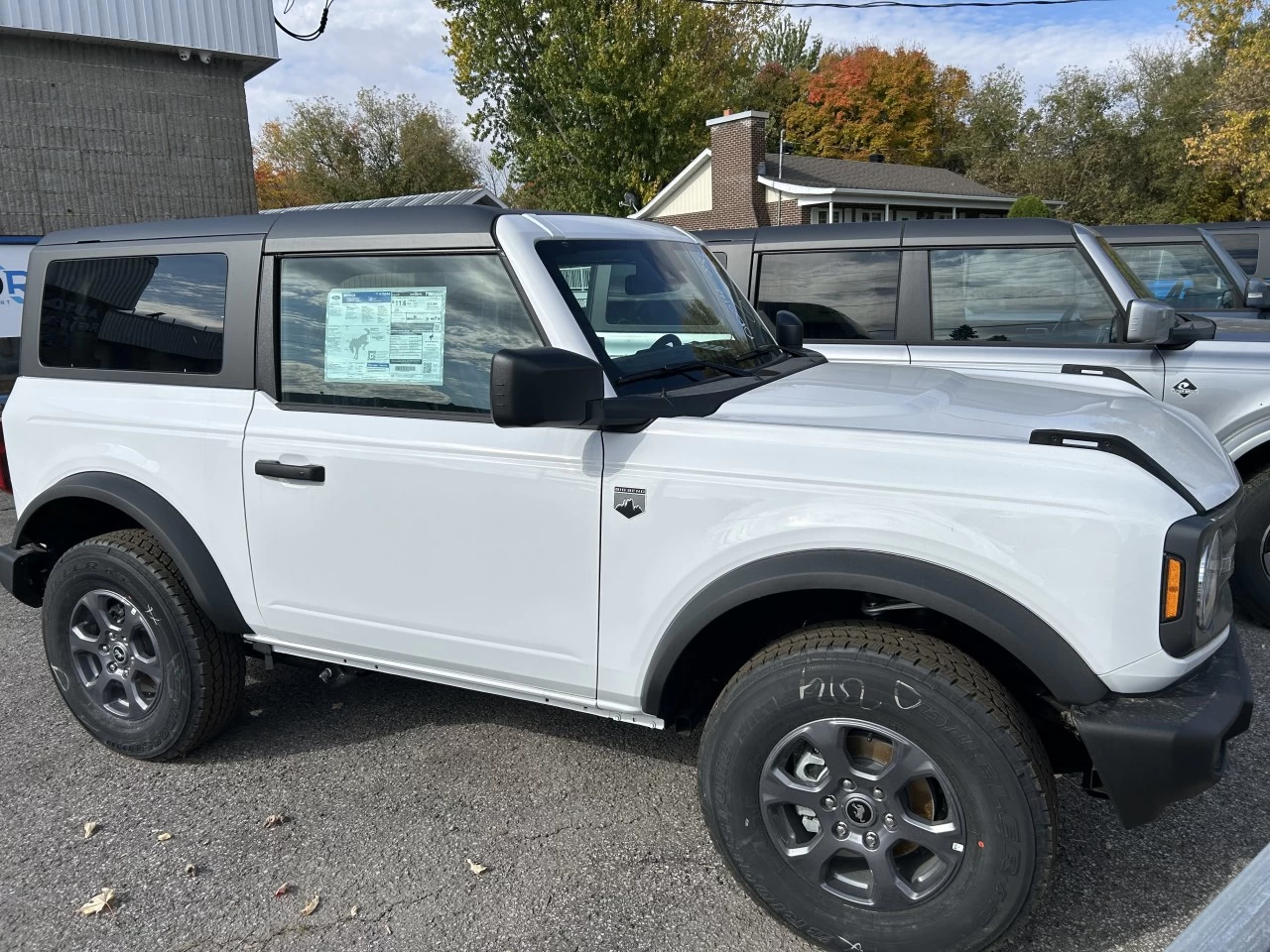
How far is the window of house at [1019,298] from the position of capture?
5102mm

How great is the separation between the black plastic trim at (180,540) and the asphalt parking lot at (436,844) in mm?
652

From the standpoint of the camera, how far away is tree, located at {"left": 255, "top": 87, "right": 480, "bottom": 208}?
4834cm

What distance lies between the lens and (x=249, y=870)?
9.61 ft

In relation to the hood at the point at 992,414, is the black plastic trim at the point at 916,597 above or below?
below

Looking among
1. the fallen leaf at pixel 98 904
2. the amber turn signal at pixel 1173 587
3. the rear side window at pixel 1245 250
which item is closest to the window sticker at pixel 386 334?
the fallen leaf at pixel 98 904

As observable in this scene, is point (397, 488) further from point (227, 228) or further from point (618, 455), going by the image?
point (227, 228)

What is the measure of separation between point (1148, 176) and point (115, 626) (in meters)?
43.8

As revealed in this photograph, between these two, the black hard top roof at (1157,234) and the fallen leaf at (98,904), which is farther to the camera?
the black hard top roof at (1157,234)

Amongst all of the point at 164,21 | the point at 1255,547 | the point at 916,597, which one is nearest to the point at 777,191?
the point at 164,21

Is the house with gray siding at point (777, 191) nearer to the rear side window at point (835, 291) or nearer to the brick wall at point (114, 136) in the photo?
the brick wall at point (114, 136)

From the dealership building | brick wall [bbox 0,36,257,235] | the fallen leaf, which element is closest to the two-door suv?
the fallen leaf

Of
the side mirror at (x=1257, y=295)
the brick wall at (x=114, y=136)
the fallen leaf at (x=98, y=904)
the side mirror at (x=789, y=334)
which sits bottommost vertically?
the fallen leaf at (x=98, y=904)

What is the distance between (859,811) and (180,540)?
7.92 feet

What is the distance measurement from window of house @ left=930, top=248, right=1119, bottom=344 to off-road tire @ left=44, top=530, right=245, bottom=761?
4.03 meters
